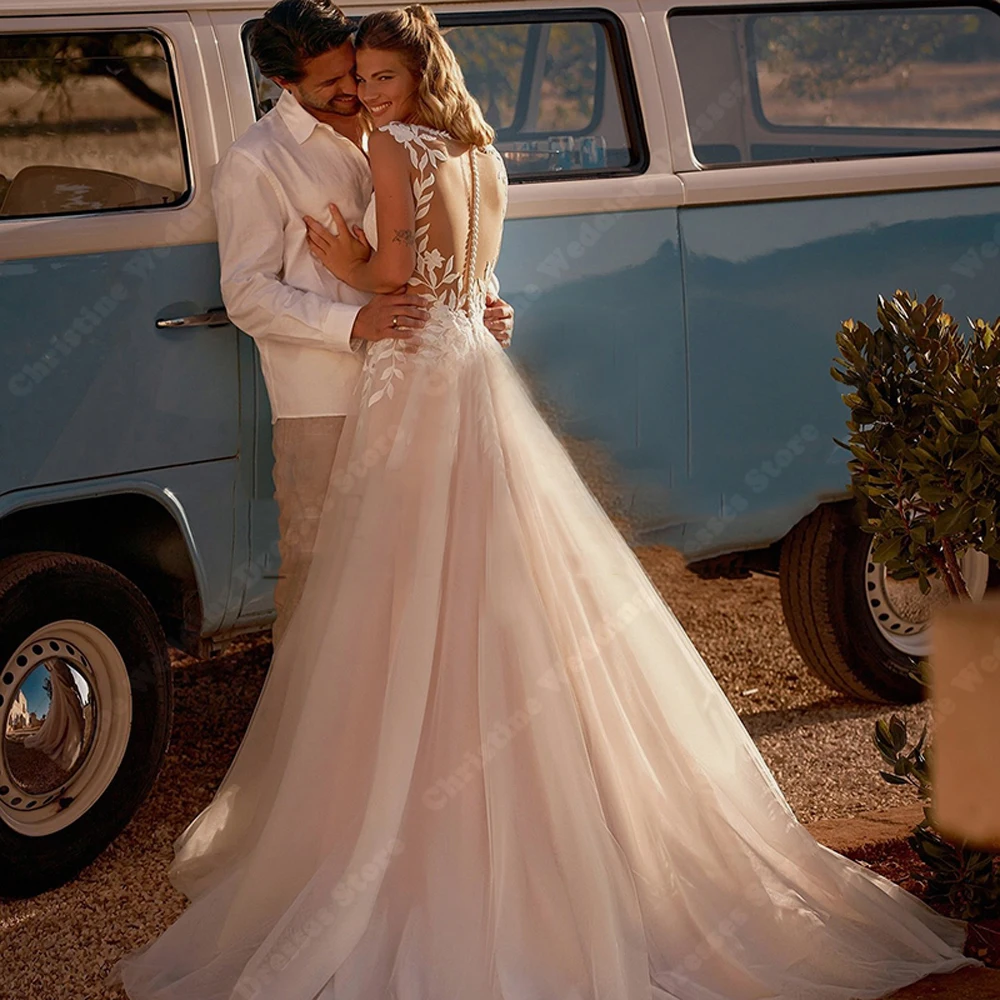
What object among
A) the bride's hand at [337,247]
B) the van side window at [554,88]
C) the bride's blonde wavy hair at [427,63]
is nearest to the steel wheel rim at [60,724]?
the bride's hand at [337,247]

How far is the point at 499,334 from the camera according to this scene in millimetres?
4125

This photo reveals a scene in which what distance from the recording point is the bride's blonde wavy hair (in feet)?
12.1

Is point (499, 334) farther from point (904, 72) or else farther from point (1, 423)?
point (904, 72)

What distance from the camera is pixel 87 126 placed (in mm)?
4074

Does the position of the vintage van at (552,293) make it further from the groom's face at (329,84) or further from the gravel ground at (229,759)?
the groom's face at (329,84)

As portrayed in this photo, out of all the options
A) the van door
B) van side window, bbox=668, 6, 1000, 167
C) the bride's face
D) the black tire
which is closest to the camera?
the bride's face

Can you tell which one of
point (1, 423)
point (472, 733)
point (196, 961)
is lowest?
point (196, 961)

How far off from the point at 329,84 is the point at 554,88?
139 cm

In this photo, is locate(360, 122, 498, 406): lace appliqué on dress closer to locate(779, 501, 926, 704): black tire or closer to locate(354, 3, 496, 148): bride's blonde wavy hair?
locate(354, 3, 496, 148): bride's blonde wavy hair

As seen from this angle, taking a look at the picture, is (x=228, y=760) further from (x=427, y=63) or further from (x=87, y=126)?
(x=427, y=63)

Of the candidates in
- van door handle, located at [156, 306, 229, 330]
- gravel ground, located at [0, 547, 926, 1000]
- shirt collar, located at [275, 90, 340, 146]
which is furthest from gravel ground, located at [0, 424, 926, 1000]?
shirt collar, located at [275, 90, 340, 146]

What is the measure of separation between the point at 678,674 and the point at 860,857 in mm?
856

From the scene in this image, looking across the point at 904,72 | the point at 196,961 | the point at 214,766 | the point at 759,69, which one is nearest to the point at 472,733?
the point at 196,961

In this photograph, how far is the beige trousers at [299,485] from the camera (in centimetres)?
413
